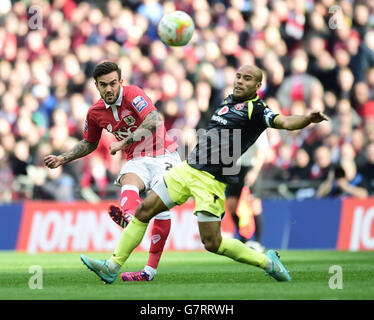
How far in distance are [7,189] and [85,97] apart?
2795mm

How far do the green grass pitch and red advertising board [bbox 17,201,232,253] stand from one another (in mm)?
3913

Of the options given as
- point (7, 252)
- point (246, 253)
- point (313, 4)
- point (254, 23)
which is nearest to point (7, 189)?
point (7, 252)

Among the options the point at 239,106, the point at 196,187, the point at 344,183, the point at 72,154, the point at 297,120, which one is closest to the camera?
the point at 297,120

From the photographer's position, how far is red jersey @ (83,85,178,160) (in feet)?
31.2

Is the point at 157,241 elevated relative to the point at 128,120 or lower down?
lower down

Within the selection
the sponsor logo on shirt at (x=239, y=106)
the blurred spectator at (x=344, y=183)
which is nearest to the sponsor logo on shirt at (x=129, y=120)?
the sponsor logo on shirt at (x=239, y=106)

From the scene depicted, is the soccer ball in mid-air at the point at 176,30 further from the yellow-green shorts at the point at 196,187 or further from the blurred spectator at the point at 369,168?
the blurred spectator at the point at 369,168

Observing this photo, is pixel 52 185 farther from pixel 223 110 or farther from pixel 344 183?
pixel 223 110

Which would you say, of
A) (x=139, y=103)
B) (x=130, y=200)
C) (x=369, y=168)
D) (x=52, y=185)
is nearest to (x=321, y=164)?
(x=369, y=168)

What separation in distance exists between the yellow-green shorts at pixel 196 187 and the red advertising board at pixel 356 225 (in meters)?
7.55

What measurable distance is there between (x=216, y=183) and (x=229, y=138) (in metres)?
0.49

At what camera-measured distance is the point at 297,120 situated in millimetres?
7707

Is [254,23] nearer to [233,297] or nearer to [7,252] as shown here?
[7,252]

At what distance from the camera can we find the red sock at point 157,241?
362 inches
